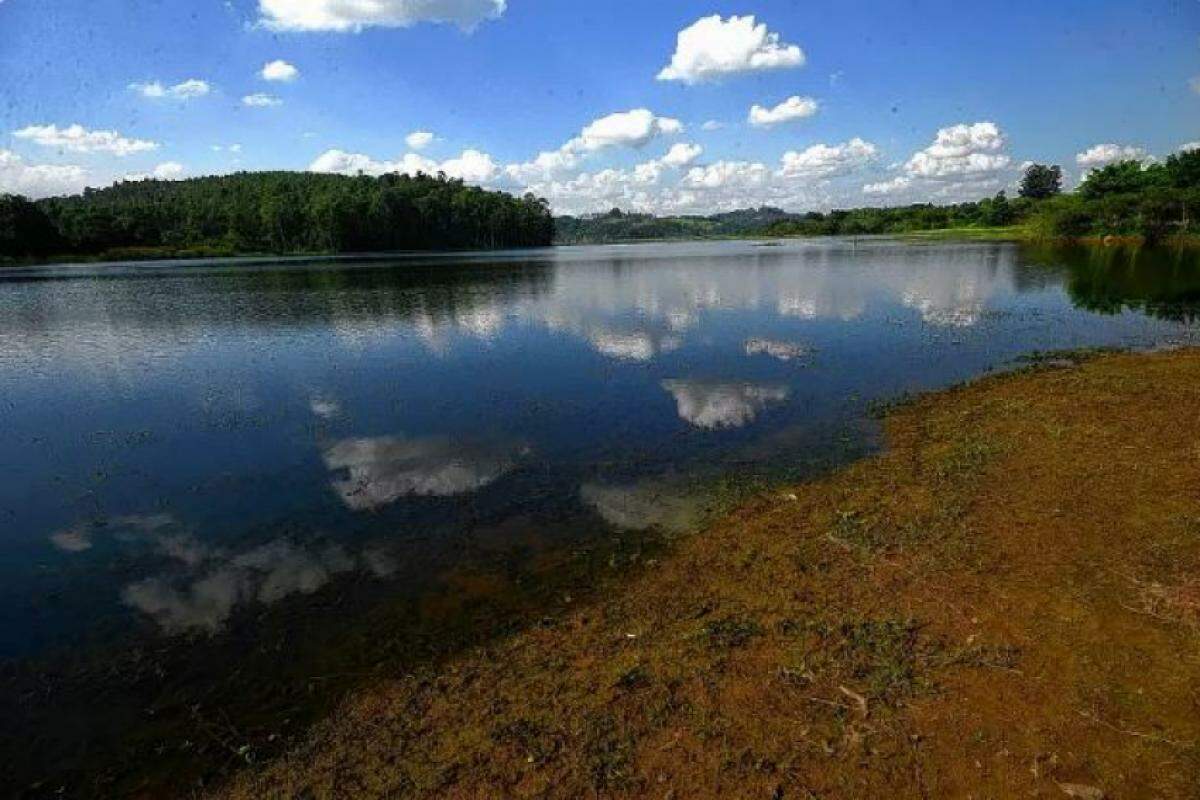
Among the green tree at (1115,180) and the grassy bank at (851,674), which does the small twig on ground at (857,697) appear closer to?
the grassy bank at (851,674)

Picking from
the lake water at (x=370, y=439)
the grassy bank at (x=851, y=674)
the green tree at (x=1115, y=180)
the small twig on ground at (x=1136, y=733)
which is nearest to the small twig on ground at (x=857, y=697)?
the grassy bank at (x=851, y=674)

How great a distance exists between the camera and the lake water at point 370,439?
11984mm

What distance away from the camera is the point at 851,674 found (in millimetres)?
8773

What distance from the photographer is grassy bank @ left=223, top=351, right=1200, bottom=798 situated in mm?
7305

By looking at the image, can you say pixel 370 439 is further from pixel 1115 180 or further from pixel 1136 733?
pixel 1115 180

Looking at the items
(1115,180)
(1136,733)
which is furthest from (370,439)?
(1115,180)

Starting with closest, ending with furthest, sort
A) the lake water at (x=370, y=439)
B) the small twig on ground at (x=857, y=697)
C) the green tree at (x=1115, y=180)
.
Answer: the small twig on ground at (x=857, y=697) < the lake water at (x=370, y=439) < the green tree at (x=1115, y=180)

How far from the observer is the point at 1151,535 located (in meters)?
11.8

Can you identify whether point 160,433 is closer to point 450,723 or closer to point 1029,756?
point 450,723

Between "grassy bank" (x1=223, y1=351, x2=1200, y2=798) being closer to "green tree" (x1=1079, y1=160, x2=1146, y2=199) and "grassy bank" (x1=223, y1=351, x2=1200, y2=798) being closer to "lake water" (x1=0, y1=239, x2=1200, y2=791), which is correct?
"lake water" (x1=0, y1=239, x2=1200, y2=791)

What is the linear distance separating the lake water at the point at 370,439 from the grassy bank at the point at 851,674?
7.87 feet

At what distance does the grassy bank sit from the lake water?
2400mm

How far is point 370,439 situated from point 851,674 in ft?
56.1

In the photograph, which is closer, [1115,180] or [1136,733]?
[1136,733]
